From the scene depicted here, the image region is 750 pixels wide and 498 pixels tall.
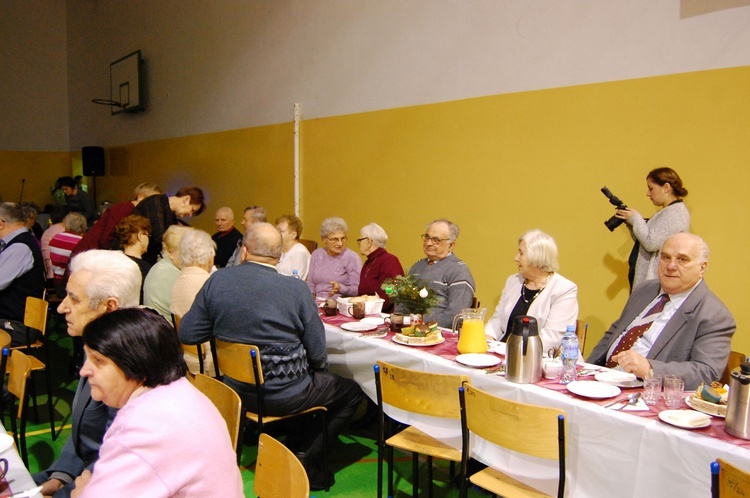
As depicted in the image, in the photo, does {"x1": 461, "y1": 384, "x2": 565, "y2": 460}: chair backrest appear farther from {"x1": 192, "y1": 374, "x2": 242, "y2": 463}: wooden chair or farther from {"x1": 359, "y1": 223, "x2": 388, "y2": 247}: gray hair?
{"x1": 359, "y1": 223, "x2": 388, "y2": 247}: gray hair

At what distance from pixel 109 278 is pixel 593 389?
6.11ft

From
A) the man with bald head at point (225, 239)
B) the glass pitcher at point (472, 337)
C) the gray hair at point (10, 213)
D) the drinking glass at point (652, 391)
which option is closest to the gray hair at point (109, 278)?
the glass pitcher at point (472, 337)

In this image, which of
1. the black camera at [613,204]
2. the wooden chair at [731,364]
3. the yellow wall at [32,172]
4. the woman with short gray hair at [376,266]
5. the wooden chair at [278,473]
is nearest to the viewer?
the wooden chair at [278,473]

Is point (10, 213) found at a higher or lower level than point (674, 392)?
higher

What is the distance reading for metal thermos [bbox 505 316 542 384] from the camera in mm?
2295

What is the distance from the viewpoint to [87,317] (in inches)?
85.9

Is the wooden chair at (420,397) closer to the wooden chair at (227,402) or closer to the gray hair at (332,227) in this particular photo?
the wooden chair at (227,402)

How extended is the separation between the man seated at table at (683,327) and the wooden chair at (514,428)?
0.61m

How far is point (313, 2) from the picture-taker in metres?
6.21

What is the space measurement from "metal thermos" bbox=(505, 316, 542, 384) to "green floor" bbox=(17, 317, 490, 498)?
0.88 metres

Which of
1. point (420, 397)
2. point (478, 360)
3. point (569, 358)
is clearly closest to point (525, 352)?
point (569, 358)

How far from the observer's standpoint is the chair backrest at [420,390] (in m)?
2.29

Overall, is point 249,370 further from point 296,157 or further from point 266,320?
point 296,157

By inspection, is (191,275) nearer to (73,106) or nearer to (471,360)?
(471,360)
